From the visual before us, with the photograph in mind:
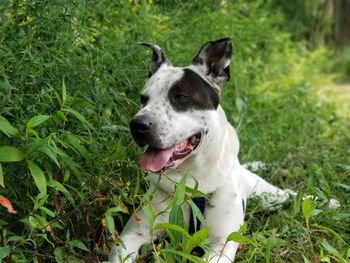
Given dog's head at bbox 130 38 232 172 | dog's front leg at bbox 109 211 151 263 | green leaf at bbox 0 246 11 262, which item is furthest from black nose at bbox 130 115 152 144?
green leaf at bbox 0 246 11 262

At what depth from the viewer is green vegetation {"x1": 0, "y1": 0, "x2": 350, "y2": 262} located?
2.99 meters

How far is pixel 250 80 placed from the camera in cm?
727

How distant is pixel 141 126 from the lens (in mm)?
3109

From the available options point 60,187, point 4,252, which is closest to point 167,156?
point 60,187

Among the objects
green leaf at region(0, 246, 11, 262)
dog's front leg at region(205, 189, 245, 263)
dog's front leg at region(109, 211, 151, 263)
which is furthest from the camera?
dog's front leg at region(205, 189, 245, 263)

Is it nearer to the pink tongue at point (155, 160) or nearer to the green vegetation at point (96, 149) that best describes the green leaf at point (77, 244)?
the green vegetation at point (96, 149)

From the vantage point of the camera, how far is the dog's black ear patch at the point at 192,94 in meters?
3.27

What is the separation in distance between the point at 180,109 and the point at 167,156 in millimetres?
244

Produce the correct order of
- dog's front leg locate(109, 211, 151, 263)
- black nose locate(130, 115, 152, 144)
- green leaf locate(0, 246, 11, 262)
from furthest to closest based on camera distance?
dog's front leg locate(109, 211, 151, 263) → black nose locate(130, 115, 152, 144) → green leaf locate(0, 246, 11, 262)

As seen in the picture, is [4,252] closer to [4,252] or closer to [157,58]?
[4,252]

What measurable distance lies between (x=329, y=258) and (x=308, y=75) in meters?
5.38

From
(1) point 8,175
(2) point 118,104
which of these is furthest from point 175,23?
(1) point 8,175

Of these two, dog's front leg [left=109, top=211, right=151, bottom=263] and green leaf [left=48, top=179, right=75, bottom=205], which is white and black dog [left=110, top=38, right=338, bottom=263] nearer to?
dog's front leg [left=109, top=211, right=151, bottom=263]

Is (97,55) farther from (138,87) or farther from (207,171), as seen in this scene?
(207,171)
